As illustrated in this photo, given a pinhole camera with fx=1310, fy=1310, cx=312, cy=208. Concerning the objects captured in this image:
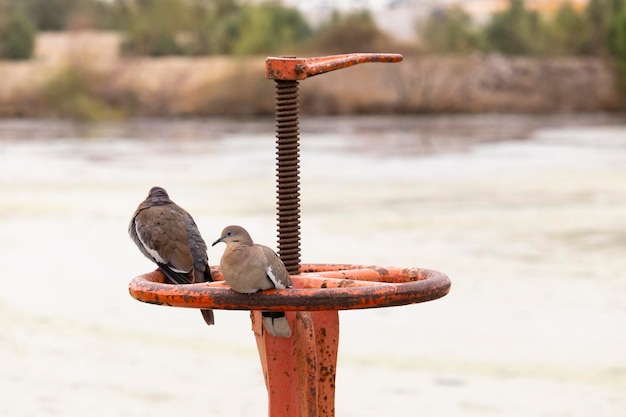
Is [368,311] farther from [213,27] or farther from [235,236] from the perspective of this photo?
[213,27]

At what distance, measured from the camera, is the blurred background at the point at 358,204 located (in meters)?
7.73

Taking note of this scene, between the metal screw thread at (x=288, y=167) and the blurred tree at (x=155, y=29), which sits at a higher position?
the blurred tree at (x=155, y=29)

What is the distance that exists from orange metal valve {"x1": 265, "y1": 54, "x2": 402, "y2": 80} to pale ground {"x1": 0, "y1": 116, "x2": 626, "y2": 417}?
3721mm

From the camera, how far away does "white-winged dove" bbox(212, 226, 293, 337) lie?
128 inches

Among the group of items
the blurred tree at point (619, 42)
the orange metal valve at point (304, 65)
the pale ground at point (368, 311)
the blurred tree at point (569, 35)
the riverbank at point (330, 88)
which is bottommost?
the pale ground at point (368, 311)

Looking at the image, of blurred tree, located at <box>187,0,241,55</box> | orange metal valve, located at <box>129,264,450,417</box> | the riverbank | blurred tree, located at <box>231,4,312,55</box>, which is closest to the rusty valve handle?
orange metal valve, located at <box>129,264,450,417</box>

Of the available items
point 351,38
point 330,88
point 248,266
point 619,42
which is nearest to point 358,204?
point 248,266

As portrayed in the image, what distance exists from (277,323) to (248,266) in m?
0.30

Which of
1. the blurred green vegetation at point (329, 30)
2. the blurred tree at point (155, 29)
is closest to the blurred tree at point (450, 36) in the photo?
the blurred green vegetation at point (329, 30)

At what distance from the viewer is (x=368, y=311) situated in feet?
31.5

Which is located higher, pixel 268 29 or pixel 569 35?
pixel 268 29

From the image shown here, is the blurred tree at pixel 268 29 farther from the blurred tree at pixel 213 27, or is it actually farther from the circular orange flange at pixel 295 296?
the circular orange flange at pixel 295 296

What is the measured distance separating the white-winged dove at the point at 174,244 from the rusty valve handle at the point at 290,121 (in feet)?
0.82

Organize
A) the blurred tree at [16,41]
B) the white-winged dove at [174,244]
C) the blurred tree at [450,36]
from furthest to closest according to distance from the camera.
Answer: the blurred tree at [16,41] → the blurred tree at [450,36] → the white-winged dove at [174,244]
